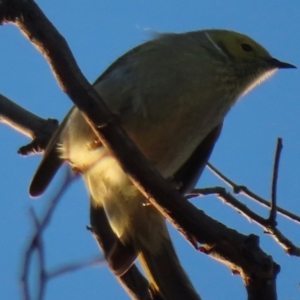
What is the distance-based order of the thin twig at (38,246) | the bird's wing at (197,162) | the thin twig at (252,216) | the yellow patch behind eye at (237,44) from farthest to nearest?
the yellow patch behind eye at (237,44) → the bird's wing at (197,162) → the thin twig at (252,216) → the thin twig at (38,246)

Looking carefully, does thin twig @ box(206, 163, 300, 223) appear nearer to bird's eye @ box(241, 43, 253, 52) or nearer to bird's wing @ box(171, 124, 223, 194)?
bird's wing @ box(171, 124, 223, 194)

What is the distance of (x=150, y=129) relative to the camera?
3830 millimetres

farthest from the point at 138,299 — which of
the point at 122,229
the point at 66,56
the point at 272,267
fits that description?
the point at 66,56

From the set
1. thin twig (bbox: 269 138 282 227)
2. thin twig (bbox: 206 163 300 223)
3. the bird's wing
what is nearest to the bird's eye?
the bird's wing

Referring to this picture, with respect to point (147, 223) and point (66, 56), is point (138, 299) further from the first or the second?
point (66, 56)

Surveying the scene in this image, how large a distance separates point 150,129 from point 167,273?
2.99ft

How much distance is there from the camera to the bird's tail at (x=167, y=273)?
319 centimetres

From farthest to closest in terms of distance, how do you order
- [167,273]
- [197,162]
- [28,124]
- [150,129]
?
[197,162] → [28,124] → [150,129] → [167,273]

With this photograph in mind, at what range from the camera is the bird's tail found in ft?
10.5

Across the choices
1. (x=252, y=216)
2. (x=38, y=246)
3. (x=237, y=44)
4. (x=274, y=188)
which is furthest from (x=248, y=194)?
(x=38, y=246)

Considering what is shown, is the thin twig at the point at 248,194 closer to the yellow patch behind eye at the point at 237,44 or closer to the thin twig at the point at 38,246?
the yellow patch behind eye at the point at 237,44

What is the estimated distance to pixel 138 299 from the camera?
10.7ft

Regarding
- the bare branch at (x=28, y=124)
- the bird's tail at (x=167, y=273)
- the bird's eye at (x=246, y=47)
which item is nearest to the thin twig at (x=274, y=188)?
the bird's tail at (x=167, y=273)

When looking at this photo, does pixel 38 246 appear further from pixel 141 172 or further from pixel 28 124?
pixel 28 124
